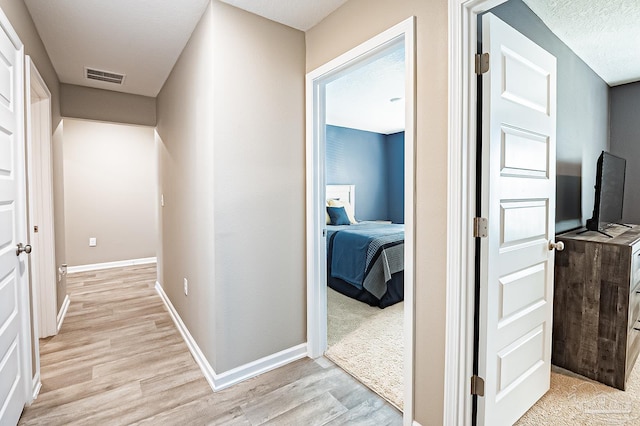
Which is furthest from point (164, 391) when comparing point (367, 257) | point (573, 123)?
point (573, 123)

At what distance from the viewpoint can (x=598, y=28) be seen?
94.4 inches

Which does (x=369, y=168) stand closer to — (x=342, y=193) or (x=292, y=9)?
(x=342, y=193)

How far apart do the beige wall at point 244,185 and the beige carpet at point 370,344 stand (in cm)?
39

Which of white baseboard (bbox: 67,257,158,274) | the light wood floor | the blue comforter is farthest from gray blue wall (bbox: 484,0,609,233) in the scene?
white baseboard (bbox: 67,257,158,274)

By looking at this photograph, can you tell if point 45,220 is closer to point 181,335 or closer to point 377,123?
point 181,335

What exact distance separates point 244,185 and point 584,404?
2.36 meters

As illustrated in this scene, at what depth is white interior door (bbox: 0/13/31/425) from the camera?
1.52 meters

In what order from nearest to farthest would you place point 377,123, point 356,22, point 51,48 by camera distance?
1. point 356,22
2. point 51,48
3. point 377,123

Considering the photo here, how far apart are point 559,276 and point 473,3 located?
1.85m

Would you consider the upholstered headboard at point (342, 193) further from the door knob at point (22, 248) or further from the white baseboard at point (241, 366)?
the door knob at point (22, 248)

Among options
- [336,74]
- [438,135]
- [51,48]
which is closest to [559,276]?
[438,135]

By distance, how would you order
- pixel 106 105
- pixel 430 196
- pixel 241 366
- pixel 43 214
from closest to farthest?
pixel 430 196 < pixel 241 366 < pixel 43 214 < pixel 106 105

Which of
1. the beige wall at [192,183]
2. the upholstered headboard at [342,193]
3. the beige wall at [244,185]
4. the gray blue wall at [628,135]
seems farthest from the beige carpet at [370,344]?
the gray blue wall at [628,135]

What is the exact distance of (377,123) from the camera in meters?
5.98
